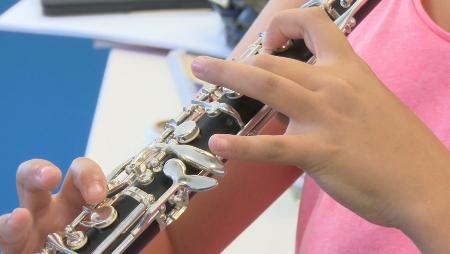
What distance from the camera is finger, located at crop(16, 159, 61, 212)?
0.47 meters

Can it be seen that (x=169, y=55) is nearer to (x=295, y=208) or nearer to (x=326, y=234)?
(x=295, y=208)

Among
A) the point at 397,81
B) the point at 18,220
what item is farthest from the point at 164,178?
the point at 397,81

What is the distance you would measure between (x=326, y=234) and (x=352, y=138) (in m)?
0.27

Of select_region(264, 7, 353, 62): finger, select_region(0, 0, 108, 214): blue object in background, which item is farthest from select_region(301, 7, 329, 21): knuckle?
select_region(0, 0, 108, 214): blue object in background

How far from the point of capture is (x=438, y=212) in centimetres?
41

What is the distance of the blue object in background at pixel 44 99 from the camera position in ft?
5.52

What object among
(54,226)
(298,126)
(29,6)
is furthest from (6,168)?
(298,126)

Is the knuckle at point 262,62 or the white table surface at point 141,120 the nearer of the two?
the knuckle at point 262,62

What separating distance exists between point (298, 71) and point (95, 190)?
0.19 meters

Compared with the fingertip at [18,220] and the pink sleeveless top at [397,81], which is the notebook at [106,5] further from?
the fingertip at [18,220]

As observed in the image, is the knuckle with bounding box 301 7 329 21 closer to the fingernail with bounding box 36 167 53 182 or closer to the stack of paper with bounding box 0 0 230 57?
the fingernail with bounding box 36 167 53 182

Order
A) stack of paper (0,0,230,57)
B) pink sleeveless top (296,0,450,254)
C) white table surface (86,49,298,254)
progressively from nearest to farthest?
pink sleeveless top (296,0,450,254)
white table surface (86,49,298,254)
stack of paper (0,0,230,57)

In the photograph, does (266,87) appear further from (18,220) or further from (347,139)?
(18,220)

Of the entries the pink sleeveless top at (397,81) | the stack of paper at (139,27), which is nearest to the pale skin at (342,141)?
the pink sleeveless top at (397,81)
